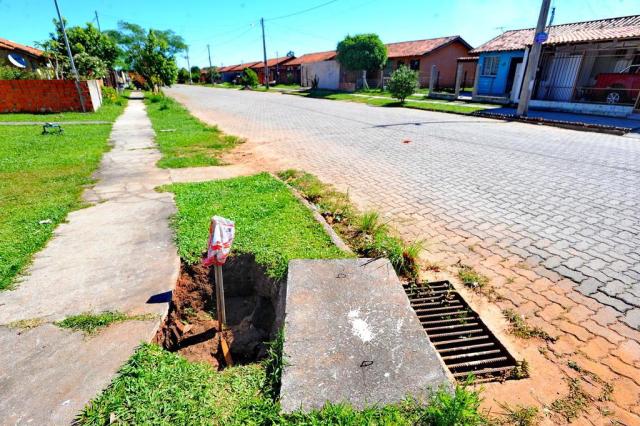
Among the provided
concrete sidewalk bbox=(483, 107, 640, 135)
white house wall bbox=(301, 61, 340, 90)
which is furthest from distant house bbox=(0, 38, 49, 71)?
concrete sidewalk bbox=(483, 107, 640, 135)

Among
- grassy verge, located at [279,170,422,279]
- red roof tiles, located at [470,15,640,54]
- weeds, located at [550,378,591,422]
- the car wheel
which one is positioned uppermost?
red roof tiles, located at [470,15,640,54]

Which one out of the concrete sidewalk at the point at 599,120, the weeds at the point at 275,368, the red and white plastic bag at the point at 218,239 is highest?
the red and white plastic bag at the point at 218,239

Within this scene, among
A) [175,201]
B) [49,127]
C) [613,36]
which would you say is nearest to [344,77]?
[613,36]

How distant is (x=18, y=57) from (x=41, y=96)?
1227 centimetres

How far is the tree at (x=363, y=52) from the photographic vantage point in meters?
32.0

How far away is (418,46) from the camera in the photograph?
3362 centimetres

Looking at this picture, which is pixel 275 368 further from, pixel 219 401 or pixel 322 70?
pixel 322 70

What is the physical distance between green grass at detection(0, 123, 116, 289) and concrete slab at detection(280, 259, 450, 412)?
3055 mm

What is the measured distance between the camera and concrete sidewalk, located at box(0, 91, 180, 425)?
220cm

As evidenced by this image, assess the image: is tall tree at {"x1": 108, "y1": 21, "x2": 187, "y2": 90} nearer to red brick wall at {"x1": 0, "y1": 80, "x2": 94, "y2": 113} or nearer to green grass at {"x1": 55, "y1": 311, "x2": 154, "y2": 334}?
red brick wall at {"x1": 0, "y1": 80, "x2": 94, "y2": 113}

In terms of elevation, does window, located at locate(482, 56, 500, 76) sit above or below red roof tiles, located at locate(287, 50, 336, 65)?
below

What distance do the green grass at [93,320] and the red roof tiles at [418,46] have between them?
112 feet

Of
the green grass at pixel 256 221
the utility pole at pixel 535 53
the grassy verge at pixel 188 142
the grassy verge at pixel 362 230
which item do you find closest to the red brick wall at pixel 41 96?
the grassy verge at pixel 188 142

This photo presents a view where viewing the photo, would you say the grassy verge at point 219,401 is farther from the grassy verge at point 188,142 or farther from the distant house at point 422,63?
the distant house at point 422,63
